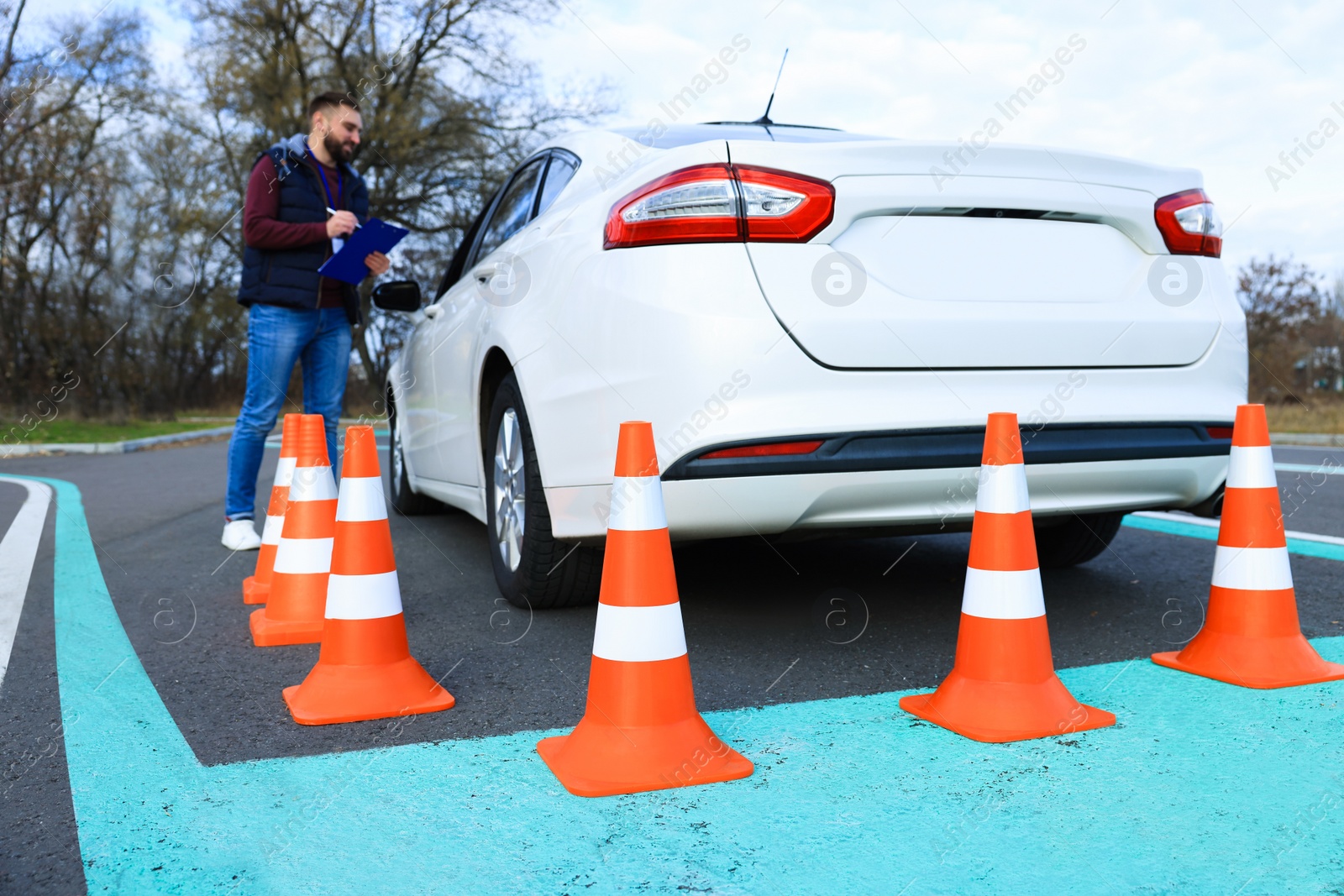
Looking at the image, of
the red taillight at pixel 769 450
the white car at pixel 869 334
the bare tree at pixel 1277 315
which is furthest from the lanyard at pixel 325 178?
the bare tree at pixel 1277 315

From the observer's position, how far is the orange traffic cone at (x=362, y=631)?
2.59m

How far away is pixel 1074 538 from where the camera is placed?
4133 mm

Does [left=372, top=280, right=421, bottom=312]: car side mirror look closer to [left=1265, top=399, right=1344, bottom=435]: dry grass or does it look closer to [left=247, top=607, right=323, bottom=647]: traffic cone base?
[left=247, top=607, right=323, bottom=647]: traffic cone base

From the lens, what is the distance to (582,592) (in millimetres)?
3525

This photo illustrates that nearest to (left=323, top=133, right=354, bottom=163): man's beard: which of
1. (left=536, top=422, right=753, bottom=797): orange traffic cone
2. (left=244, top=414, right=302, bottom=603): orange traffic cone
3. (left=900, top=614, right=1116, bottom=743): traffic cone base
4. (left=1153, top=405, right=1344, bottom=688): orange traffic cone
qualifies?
(left=244, top=414, right=302, bottom=603): orange traffic cone

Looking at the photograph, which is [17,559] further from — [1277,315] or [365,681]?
[1277,315]

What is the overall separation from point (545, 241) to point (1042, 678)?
192cm

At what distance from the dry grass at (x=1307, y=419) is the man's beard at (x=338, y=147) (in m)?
13.2

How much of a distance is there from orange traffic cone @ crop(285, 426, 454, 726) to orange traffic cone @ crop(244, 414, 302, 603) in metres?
1.28

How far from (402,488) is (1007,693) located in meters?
4.62

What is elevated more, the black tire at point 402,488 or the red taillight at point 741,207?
the red taillight at point 741,207

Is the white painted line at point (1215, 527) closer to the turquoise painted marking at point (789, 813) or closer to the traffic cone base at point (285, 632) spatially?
the turquoise painted marking at point (789, 813)

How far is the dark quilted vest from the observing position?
16.9ft

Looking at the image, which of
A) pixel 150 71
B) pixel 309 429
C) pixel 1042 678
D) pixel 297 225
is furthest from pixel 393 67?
pixel 1042 678
